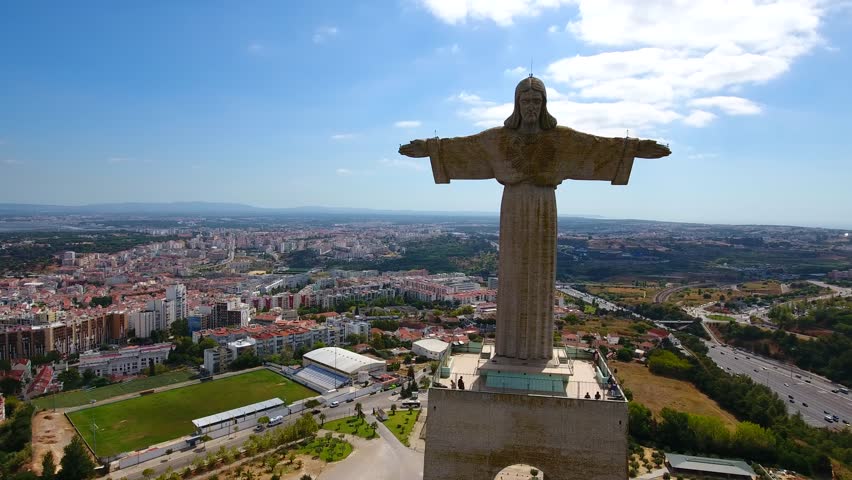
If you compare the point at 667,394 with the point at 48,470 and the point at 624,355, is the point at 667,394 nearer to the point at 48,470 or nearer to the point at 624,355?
the point at 624,355

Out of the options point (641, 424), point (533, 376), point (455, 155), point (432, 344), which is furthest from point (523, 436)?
point (432, 344)

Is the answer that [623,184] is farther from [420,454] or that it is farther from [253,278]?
[253,278]

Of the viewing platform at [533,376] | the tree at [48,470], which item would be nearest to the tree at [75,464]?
the tree at [48,470]

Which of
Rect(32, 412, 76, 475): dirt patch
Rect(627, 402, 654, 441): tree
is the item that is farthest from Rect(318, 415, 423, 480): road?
Rect(32, 412, 76, 475): dirt patch

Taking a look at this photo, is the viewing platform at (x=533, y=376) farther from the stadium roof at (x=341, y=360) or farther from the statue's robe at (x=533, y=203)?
the stadium roof at (x=341, y=360)

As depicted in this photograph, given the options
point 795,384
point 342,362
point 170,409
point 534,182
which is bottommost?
point 170,409

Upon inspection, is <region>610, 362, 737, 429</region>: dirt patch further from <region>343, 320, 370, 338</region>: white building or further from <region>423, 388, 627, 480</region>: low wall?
<region>423, 388, 627, 480</region>: low wall

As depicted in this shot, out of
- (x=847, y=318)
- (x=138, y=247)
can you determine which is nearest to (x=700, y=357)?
(x=847, y=318)

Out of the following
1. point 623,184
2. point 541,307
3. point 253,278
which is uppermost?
point 623,184
